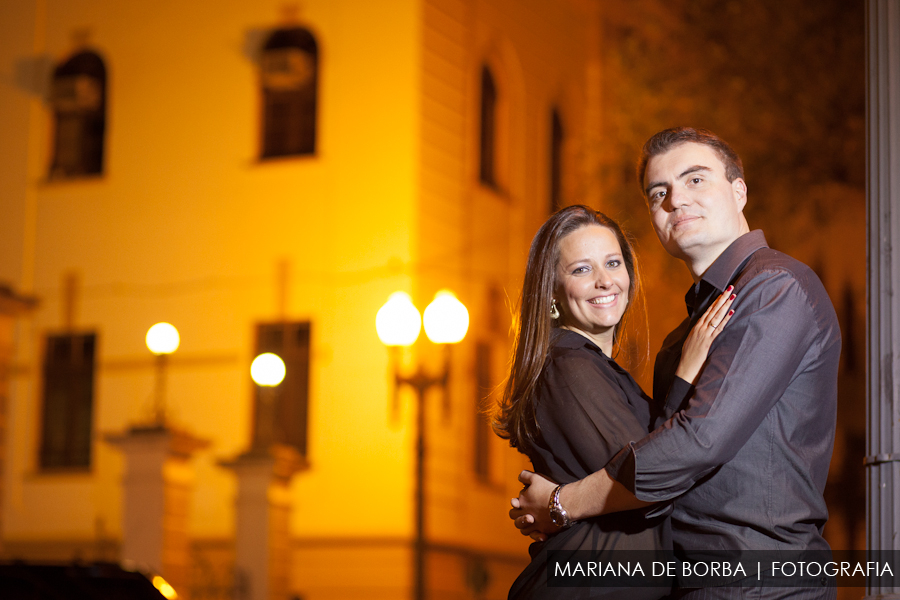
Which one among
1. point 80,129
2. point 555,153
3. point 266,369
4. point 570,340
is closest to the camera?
point 570,340

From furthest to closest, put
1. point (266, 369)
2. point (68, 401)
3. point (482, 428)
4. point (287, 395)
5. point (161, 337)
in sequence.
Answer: point (68, 401)
point (482, 428)
point (287, 395)
point (161, 337)
point (266, 369)

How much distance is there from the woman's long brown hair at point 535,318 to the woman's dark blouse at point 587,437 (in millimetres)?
42

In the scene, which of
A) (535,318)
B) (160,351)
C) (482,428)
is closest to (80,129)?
(160,351)

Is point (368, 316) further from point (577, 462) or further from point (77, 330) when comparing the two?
point (577, 462)

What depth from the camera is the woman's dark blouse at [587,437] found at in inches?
115

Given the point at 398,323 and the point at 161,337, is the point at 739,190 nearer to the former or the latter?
the point at 398,323

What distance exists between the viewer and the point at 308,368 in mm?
15422

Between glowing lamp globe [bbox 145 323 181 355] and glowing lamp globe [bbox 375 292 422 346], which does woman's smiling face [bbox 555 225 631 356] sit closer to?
glowing lamp globe [bbox 375 292 422 346]

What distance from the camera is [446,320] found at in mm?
9609

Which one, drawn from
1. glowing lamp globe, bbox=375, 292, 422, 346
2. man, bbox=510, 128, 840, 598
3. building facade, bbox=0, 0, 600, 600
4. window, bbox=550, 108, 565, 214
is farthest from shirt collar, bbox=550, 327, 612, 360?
window, bbox=550, 108, 565, 214

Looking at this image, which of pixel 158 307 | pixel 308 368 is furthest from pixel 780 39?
pixel 158 307

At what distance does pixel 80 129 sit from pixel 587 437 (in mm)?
16265

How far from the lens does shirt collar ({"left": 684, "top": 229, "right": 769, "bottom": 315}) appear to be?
9.84ft

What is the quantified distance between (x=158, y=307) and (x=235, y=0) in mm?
4796
